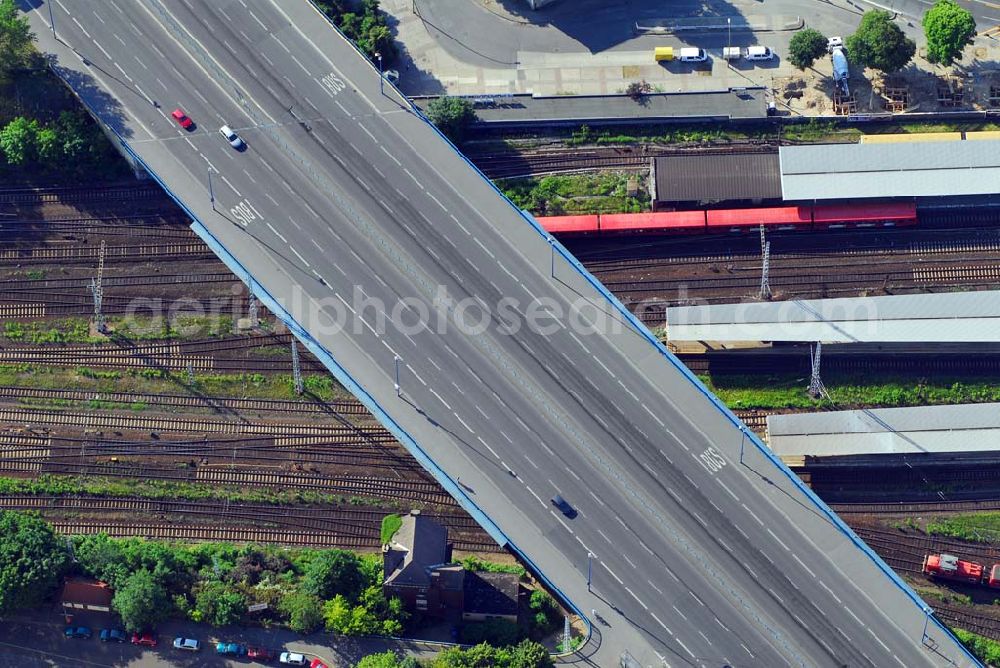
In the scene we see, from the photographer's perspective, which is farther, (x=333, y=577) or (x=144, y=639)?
(x=144, y=639)

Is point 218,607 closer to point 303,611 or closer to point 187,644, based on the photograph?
point 187,644

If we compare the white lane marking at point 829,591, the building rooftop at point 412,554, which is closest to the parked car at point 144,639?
the building rooftop at point 412,554

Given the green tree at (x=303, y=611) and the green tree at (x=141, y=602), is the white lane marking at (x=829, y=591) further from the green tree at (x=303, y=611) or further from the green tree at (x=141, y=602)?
the green tree at (x=141, y=602)

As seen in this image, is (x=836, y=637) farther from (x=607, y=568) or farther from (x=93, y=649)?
(x=93, y=649)

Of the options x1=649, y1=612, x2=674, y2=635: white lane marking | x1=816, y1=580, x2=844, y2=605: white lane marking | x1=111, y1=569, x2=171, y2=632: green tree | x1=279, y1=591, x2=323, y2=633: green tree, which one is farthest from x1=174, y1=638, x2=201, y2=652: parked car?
x1=816, y1=580, x2=844, y2=605: white lane marking

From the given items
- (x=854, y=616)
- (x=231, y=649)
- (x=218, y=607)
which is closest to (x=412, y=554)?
(x=218, y=607)

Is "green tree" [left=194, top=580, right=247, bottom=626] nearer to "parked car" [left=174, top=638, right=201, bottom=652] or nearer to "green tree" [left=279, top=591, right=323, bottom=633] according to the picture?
"parked car" [left=174, top=638, right=201, bottom=652]

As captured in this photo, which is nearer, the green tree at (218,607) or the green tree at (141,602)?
the green tree at (141,602)
